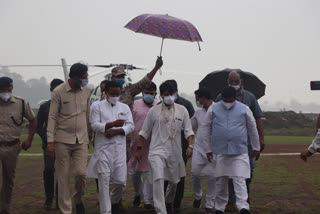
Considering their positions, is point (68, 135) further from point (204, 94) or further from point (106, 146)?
point (204, 94)

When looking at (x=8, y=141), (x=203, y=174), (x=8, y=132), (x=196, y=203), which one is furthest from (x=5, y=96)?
(x=196, y=203)

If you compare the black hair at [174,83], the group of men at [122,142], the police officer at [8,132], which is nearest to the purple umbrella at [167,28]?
the black hair at [174,83]

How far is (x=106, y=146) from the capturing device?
6711mm

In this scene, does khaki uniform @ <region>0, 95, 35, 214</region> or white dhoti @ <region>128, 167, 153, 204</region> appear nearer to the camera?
khaki uniform @ <region>0, 95, 35, 214</region>

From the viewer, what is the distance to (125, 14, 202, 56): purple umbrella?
298 inches

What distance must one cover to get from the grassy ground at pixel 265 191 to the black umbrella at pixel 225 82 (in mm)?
1968

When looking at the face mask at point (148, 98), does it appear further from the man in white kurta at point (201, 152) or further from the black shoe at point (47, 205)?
the black shoe at point (47, 205)

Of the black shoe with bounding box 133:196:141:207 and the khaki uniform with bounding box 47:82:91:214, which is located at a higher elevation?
the khaki uniform with bounding box 47:82:91:214

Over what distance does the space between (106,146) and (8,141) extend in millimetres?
1505

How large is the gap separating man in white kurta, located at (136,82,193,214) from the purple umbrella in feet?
2.77

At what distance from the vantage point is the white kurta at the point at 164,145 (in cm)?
695

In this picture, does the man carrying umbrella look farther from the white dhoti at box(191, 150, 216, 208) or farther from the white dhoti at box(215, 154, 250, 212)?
the white dhoti at box(215, 154, 250, 212)

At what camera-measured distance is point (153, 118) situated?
23.6 ft

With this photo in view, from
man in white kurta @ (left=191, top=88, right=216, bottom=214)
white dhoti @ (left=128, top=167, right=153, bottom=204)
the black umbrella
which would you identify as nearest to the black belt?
white dhoti @ (left=128, top=167, right=153, bottom=204)
